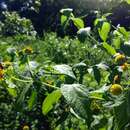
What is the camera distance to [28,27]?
15.2m

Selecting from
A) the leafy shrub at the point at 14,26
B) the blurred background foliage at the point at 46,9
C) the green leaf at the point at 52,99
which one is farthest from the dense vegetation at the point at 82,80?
the blurred background foliage at the point at 46,9

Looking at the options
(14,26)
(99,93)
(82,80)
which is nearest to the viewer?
(99,93)

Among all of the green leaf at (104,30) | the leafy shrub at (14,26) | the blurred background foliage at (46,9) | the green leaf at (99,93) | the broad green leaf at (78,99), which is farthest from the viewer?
the blurred background foliage at (46,9)

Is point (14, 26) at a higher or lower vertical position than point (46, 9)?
higher

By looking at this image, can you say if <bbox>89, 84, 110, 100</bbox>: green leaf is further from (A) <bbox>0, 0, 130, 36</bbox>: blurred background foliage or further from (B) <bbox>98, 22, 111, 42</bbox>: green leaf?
(A) <bbox>0, 0, 130, 36</bbox>: blurred background foliage

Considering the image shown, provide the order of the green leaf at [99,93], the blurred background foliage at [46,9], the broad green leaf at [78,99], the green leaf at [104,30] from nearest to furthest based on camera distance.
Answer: the broad green leaf at [78,99]
the green leaf at [99,93]
the green leaf at [104,30]
the blurred background foliage at [46,9]

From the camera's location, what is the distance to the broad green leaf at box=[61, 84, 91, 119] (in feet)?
4.13

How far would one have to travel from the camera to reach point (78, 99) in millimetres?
1287

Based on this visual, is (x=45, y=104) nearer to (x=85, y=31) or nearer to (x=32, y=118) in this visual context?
(x=85, y=31)

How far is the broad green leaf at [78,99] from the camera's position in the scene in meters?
1.26

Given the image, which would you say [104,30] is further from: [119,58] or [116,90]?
[116,90]

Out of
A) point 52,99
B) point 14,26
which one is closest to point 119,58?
point 52,99

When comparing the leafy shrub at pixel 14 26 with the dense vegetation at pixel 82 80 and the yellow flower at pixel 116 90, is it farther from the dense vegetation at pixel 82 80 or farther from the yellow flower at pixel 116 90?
the yellow flower at pixel 116 90

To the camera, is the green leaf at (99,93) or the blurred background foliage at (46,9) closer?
the green leaf at (99,93)
